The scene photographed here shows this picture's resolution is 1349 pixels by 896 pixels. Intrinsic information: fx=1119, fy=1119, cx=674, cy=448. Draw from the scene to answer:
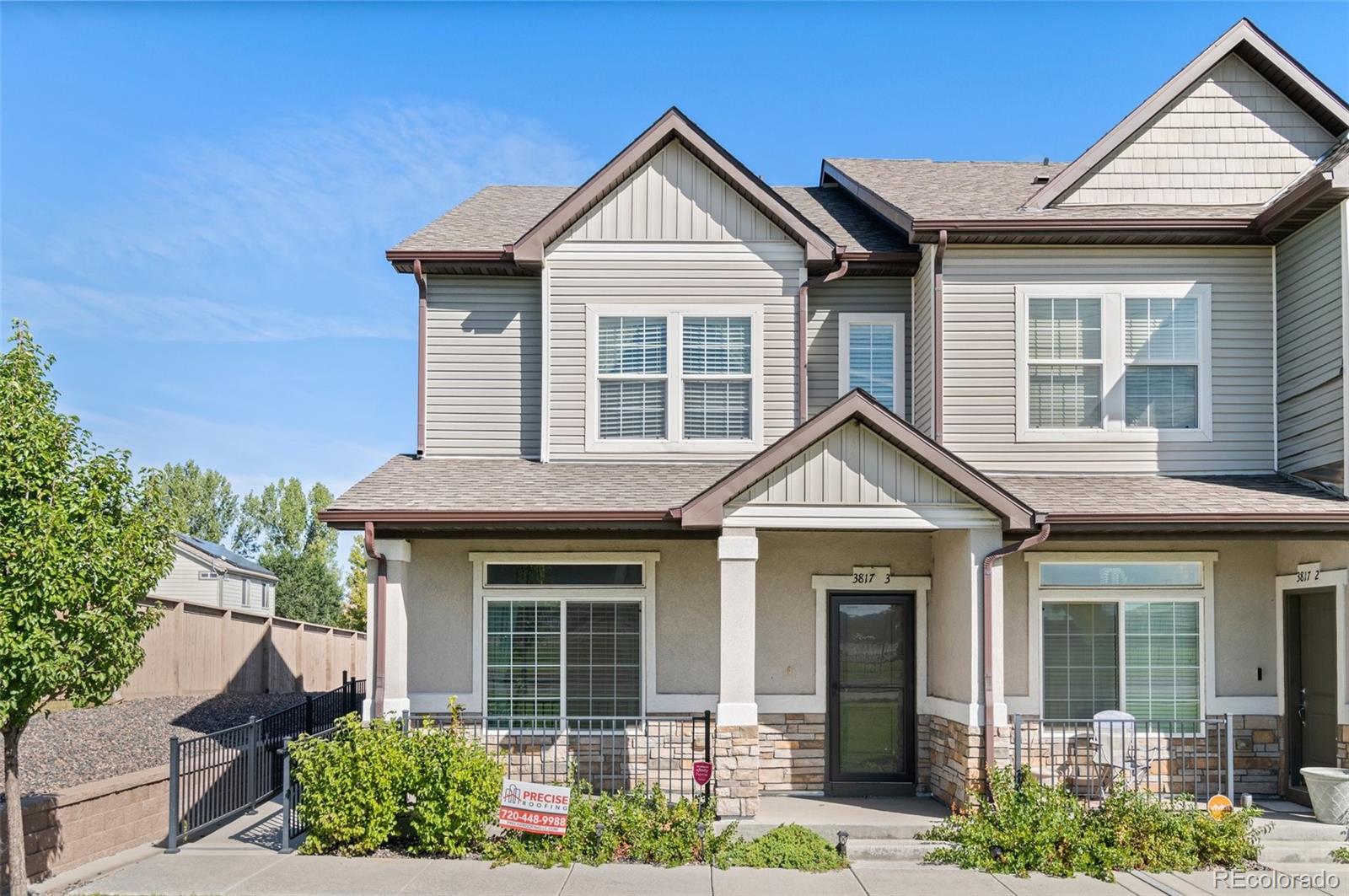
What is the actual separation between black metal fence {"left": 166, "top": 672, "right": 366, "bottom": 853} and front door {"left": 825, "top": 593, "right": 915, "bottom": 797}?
515 centimetres

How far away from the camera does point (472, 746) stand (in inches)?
392

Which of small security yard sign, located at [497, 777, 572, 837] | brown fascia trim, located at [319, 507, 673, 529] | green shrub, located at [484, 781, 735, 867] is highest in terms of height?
brown fascia trim, located at [319, 507, 673, 529]

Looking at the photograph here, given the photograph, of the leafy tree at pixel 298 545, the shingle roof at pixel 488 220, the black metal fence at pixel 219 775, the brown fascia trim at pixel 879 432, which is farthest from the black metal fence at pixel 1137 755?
the leafy tree at pixel 298 545

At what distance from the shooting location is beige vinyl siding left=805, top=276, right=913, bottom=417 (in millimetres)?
13094

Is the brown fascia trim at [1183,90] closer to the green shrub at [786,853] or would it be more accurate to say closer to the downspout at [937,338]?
the downspout at [937,338]

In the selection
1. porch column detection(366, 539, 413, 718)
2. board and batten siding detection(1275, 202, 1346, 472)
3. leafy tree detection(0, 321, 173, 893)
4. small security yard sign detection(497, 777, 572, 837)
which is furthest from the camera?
board and batten siding detection(1275, 202, 1346, 472)

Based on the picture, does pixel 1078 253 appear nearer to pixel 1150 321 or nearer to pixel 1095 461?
pixel 1150 321

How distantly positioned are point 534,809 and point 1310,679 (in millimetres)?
7943

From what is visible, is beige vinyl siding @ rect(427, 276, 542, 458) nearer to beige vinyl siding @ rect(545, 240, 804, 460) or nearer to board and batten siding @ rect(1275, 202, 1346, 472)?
beige vinyl siding @ rect(545, 240, 804, 460)

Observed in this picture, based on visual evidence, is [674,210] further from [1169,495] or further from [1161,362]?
[1169,495]

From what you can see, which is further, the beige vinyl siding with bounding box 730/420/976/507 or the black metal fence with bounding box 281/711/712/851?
the black metal fence with bounding box 281/711/712/851

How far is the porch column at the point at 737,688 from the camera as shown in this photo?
Answer: 1029 cm

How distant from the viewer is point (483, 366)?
42.8 ft

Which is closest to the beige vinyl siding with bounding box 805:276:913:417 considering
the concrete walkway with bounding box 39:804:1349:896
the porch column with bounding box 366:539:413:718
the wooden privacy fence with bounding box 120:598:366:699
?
the porch column with bounding box 366:539:413:718
